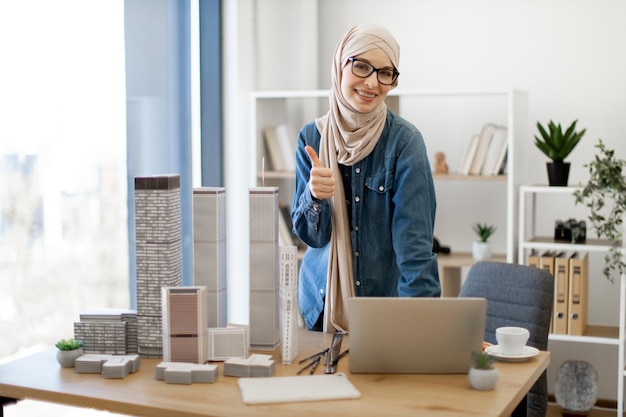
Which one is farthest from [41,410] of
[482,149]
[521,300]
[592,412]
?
[592,412]

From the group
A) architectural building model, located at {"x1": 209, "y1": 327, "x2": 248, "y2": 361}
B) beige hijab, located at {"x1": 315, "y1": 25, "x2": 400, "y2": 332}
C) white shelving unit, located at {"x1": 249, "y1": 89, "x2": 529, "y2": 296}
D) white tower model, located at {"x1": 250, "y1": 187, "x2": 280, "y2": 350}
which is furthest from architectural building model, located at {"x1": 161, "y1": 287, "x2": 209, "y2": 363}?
white shelving unit, located at {"x1": 249, "y1": 89, "x2": 529, "y2": 296}

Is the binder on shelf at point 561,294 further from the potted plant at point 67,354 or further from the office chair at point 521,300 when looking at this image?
the potted plant at point 67,354

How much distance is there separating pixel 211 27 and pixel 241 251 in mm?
1145

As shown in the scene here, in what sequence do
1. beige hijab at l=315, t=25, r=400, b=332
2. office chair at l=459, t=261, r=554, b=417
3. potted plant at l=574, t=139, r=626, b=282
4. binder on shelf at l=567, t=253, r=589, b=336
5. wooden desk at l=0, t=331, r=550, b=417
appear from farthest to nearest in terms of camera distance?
binder on shelf at l=567, t=253, r=589, b=336 → potted plant at l=574, t=139, r=626, b=282 → office chair at l=459, t=261, r=554, b=417 → beige hijab at l=315, t=25, r=400, b=332 → wooden desk at l=0, t=331, r=550, b=417

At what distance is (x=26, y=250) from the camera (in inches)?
121

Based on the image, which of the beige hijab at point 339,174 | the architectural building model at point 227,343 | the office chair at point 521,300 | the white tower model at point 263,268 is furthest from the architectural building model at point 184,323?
the office chair at point 521,300

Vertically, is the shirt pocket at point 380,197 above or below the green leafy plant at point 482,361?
above

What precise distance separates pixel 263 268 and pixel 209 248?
15cm

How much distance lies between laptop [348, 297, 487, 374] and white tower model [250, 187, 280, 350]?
328mm

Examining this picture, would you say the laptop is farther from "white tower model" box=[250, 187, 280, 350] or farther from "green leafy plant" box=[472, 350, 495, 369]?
"white tower model" box=[250, 187, 280, 350]

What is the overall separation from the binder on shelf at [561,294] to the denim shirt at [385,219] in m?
1.71

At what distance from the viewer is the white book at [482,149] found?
4.14 meters

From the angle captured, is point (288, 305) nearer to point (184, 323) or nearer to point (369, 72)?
point (184, 323)

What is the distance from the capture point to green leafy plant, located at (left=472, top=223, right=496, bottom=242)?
4302mm
